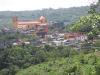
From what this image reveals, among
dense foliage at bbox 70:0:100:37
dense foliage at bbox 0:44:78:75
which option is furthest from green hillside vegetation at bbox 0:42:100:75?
dense foliage at bbox 70:0:100:37

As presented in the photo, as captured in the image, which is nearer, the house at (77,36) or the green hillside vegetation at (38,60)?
the green hillside vegetation at (38,60)

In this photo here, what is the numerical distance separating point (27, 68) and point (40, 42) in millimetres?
7311

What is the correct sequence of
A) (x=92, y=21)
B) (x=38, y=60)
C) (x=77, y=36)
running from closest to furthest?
(x=92, y=21) < (x=38, y=60) < (x=77, y=36)

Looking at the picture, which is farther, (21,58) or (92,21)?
(21,58)

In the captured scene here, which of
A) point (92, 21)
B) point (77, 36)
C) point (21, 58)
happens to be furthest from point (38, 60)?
point (92, 21)

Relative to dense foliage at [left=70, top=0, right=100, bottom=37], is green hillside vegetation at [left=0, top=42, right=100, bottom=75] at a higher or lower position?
lower

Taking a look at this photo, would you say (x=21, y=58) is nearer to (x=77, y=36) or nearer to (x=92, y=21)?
(x=77, y=36)

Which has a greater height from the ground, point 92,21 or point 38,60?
point 92,21

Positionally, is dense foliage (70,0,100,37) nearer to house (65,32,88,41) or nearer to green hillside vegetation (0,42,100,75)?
green hillside vegetation (0,42,100,75)

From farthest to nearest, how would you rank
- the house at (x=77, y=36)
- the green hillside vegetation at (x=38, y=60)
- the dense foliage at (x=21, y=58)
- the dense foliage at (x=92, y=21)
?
the house at (x=77, y=36) < the dense foliage at (x=21, y=58) < the green hillside vegetation at (x=38, y=60) < the dense foliage at (x=92, y=21)

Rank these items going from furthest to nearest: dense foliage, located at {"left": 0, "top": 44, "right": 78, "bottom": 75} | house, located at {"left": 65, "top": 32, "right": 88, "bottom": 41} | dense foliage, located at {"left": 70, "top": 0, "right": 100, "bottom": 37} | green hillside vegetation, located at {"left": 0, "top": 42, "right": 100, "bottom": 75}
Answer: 1. house, located at {"left": 65, "top": 32, "right": 88, "bottom": 41}
2. dense foliage, located at {"left": 0, "top": 44, "right": 78, "bottom": 75}
3. green hillside vegetation, located at {"left": 0, "top": 42, "right": 100, "bottom": 75}
4. dense foliage, located at {"left": 70, "top": 0, "right": 100, "bottom": 37}

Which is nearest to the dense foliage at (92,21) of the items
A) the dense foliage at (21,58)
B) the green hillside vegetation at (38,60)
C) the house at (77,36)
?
the green hillside vegetation at (38,60)

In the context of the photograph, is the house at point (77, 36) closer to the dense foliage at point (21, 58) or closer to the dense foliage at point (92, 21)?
the dense foliage at point (21, 58)

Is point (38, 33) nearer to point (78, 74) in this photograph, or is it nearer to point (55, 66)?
point (55, 66)
